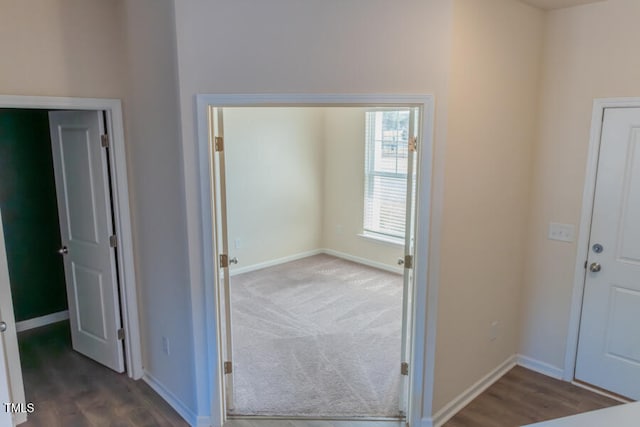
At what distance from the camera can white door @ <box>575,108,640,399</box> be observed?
3098 millimetres

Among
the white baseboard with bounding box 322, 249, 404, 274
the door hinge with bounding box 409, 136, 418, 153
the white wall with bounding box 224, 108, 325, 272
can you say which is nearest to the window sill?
the white baseboard with bounding box 322, 249, 404, 274

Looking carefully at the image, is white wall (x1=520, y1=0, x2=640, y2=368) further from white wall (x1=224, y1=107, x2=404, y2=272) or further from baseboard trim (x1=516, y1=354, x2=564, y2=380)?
white wall (x1=224, y1=107, x2=404, y2=272)

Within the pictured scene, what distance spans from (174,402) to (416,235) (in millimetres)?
2106

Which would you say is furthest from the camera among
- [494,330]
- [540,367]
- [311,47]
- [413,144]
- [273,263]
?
[273,263]

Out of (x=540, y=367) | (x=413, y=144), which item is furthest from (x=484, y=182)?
(x=540, y=367)

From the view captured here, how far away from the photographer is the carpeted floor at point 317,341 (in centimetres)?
325

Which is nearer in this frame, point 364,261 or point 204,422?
point 204,422

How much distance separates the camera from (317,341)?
4.18m

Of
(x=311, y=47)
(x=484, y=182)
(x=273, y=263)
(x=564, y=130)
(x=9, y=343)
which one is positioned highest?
(x=311, y=47)

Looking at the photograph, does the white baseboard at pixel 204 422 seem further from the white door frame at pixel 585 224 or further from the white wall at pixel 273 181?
the white wall at pixel 273 181

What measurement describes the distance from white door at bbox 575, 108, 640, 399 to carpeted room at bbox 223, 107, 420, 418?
1.57m

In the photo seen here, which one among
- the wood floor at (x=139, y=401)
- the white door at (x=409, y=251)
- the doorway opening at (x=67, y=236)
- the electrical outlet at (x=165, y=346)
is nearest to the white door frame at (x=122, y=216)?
the doorway opening at (x=67, y=236)

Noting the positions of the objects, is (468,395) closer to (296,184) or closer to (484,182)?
(484,182)

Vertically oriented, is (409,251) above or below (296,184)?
below
